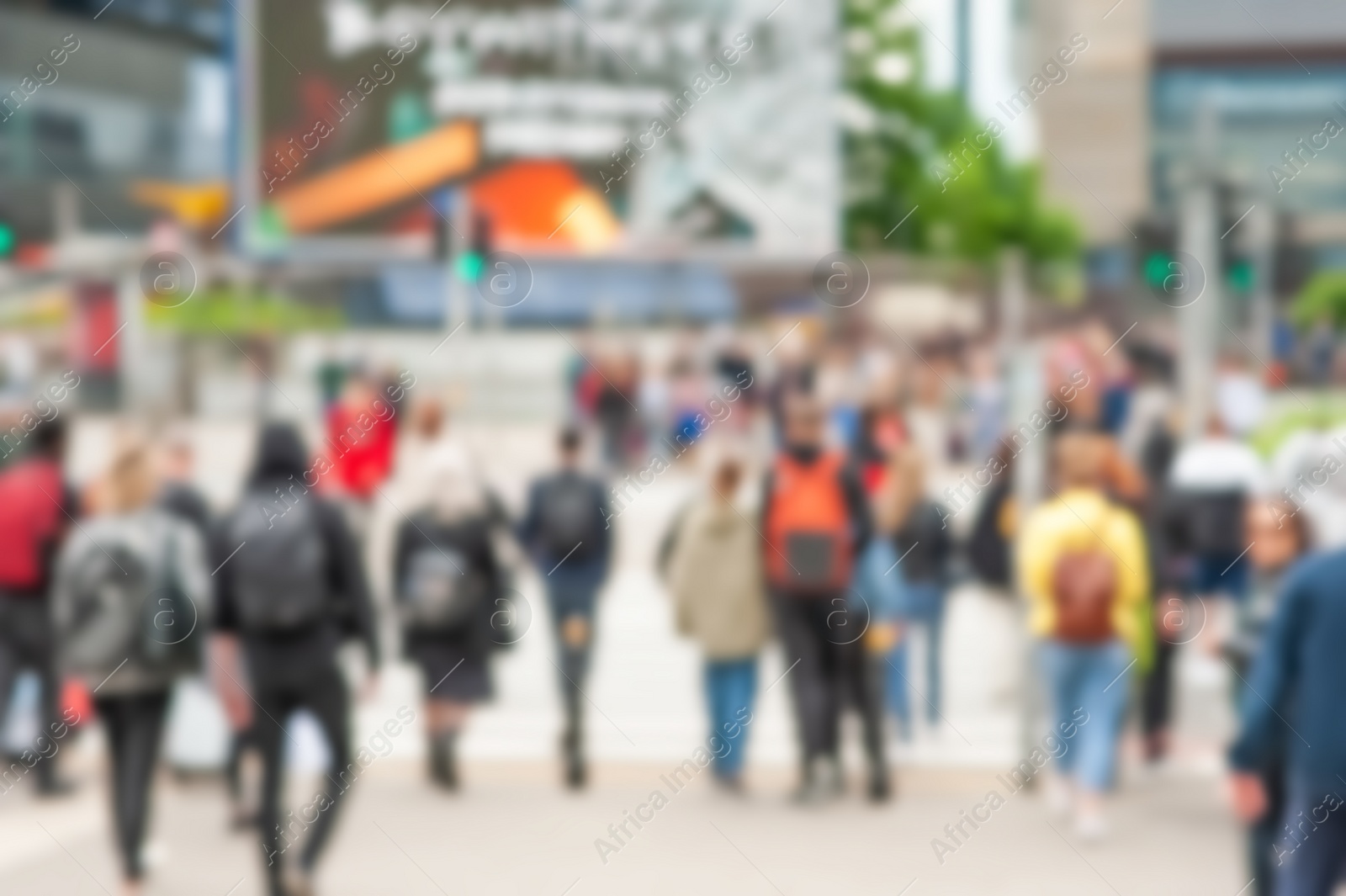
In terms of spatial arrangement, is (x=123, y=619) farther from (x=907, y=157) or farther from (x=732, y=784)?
(x=907, y=157)

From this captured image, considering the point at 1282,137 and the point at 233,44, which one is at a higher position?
the point at 233,44

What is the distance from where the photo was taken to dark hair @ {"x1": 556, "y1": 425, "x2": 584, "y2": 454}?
27.9ft

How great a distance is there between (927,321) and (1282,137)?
1833 cm

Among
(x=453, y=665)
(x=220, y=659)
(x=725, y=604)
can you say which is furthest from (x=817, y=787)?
(x=220, y=659)

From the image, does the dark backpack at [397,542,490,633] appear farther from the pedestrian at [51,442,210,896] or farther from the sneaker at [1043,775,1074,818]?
the sneaker at [1043,775,1074,818]

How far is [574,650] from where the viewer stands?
848cm

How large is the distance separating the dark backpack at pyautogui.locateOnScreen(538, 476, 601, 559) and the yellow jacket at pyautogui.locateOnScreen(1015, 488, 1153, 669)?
1.94 metres

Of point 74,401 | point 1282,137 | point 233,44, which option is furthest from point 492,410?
point 1282,137

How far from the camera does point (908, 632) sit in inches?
354

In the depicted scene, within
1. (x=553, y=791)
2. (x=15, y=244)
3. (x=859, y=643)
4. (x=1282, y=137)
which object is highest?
(x=15, y=244)

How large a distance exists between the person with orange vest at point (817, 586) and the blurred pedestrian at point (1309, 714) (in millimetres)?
3334

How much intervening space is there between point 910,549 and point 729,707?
3.73 feet

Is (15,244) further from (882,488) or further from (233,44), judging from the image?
(233,44)

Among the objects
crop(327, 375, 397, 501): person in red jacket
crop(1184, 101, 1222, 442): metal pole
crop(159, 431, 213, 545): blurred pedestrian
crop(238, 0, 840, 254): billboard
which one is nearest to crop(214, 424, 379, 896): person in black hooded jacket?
crop(159, 431, 213, 545): blurred pedestrian
